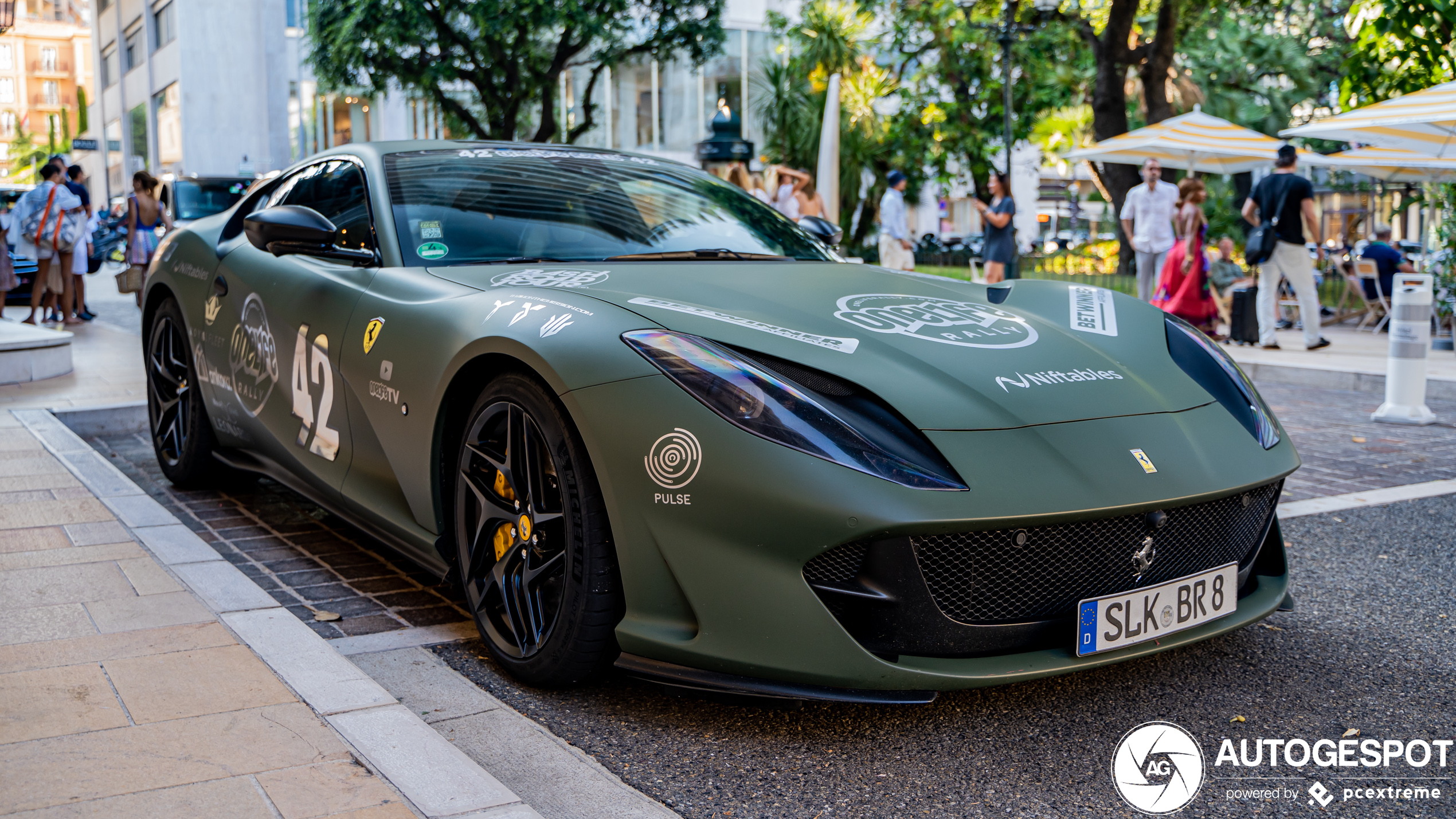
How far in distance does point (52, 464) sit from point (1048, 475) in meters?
4.49

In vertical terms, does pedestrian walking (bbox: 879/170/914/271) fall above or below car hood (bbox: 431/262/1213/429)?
above

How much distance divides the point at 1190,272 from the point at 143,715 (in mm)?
10511

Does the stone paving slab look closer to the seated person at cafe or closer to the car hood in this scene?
the car hood

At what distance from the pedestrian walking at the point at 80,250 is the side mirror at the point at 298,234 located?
1066 centimetres

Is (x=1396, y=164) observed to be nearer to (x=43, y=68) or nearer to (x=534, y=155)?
(x=534, y=155)

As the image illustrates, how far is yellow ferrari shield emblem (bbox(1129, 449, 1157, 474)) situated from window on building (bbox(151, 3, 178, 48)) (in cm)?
4673

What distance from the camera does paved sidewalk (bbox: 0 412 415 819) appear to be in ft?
6.81

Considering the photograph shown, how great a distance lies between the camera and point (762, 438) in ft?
7.61

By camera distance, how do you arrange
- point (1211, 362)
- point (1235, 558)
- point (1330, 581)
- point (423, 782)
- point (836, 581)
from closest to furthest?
point (423, 782) < point (836, 581) < point (1235, 558) < point (1211, 362) < point (1330, 581)

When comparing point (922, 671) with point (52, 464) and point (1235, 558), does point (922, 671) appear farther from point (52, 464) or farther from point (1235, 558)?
point (52, 464)

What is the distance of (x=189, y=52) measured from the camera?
41.8 m

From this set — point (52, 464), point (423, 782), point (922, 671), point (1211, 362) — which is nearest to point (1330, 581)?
point (1211, 362)

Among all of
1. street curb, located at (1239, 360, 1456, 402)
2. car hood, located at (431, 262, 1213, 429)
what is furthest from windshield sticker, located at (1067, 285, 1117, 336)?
street curb, located at (1239, 360, 1456, 402)

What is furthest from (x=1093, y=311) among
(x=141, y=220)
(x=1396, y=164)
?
(x=141, y=220)
